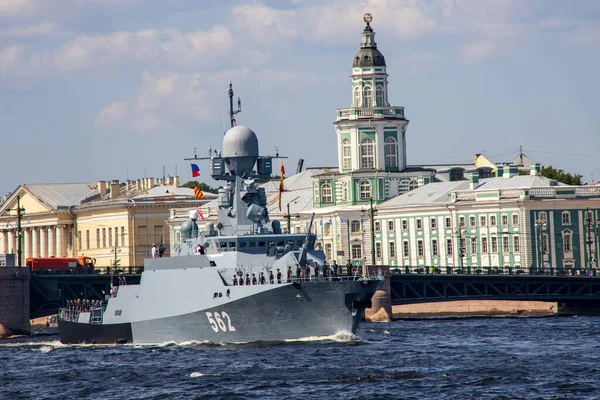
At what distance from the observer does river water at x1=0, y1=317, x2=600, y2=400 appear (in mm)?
53503

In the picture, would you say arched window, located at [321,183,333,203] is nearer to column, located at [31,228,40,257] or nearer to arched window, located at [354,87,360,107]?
arched window, located at [354,87,360,107]

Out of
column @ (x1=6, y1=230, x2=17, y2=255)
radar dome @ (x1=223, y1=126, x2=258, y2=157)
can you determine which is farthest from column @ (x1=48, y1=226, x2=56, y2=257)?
radar dome @ (x1=223, y1=126, x2=258, y2=157)

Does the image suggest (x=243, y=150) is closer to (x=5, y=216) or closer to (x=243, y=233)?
(x=243, y=233)

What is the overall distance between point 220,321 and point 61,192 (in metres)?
103

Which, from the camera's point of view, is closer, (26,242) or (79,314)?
(79,314)

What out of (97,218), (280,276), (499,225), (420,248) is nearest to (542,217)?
(499,225)

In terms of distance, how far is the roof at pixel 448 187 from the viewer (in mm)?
125500

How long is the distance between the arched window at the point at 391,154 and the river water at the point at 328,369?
64856mm

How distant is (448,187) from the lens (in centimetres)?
13425

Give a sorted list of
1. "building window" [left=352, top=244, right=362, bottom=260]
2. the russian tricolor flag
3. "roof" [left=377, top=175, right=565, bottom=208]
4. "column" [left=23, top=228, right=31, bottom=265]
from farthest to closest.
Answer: "column" [left=23, top=228, right=31, bottom=265], "building window" [left=352, top=244, right=362, bottom=260], "roof" [left=377, top=175, right=565, bottom=208], the russian tricolor flag

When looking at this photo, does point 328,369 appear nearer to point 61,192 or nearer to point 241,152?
point 241,152

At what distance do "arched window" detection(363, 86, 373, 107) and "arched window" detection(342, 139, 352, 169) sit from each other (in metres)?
3.73

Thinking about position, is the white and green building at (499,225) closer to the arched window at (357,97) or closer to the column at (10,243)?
the arched window at (357,97)

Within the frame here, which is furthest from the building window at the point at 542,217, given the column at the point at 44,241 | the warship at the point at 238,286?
the column at the point at 44,241
